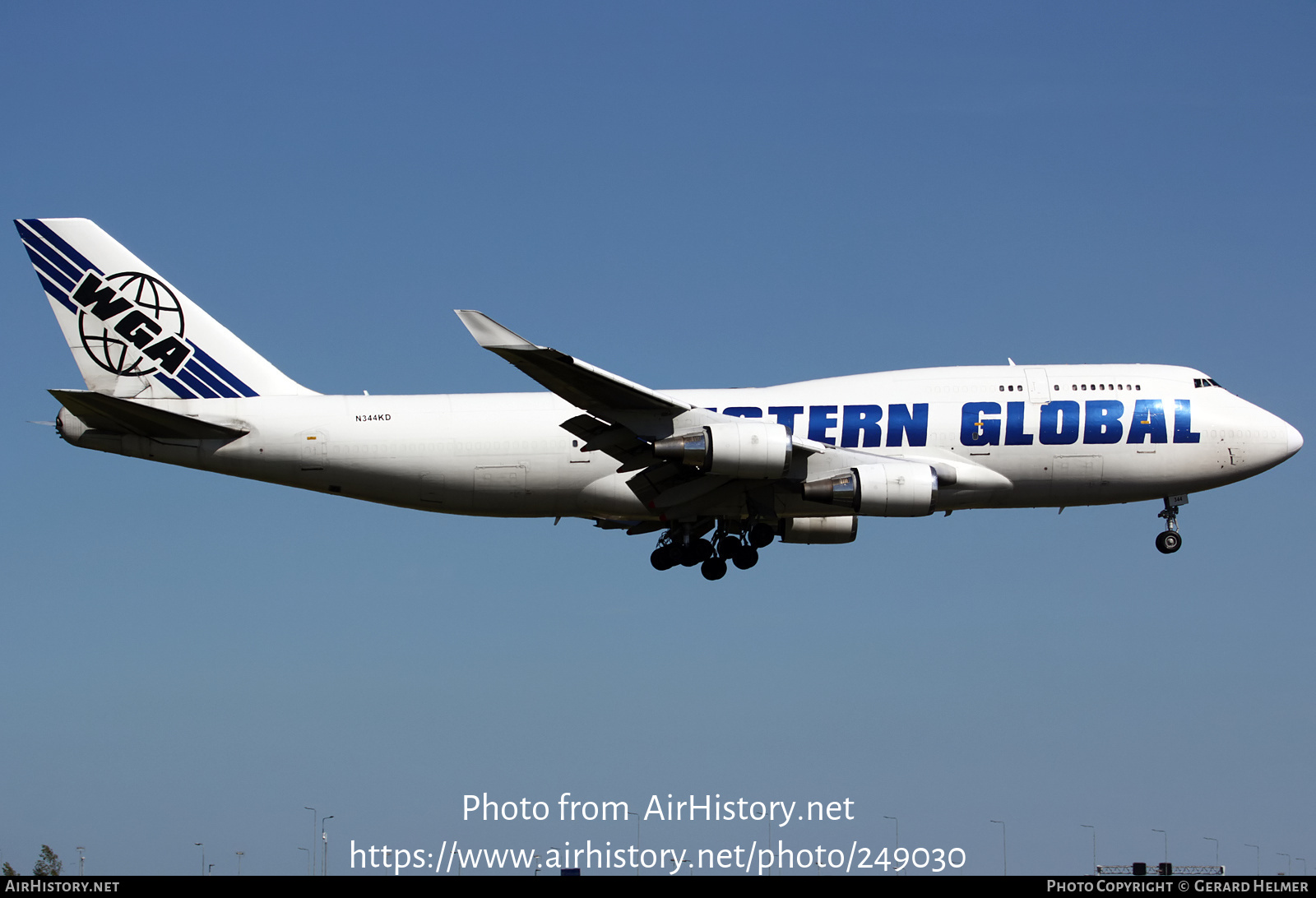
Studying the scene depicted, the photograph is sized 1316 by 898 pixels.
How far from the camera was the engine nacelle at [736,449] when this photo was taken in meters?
38.5

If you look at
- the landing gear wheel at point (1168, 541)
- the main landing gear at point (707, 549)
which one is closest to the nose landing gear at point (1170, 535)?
the landing gear wheel at point (1168, 541)

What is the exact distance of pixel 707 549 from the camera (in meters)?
43.5

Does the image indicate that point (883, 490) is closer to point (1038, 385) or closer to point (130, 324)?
point (1038, 385)

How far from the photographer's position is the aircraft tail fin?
43875 mm

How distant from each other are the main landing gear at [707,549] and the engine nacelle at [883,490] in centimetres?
393

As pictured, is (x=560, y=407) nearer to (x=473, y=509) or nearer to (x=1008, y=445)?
(x=473, y=509)

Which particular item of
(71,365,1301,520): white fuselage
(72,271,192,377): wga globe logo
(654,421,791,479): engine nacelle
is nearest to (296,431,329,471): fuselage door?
(71,365,1301,520): white fuselage

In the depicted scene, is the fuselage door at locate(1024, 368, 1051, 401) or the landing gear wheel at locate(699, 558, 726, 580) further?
the landing gear wheel at locate(699, 558, 726, 580)

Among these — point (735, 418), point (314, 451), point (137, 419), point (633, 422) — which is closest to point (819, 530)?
point (735, 418)

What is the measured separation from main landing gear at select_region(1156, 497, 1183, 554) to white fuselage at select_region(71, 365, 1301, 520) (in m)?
1.38

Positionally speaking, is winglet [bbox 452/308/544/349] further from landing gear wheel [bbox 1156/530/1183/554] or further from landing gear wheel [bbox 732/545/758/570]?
landing gear wheel [bbox 1156/530/1183/554]

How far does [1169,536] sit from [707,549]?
45.1ft

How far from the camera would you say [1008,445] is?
41.5 meters
